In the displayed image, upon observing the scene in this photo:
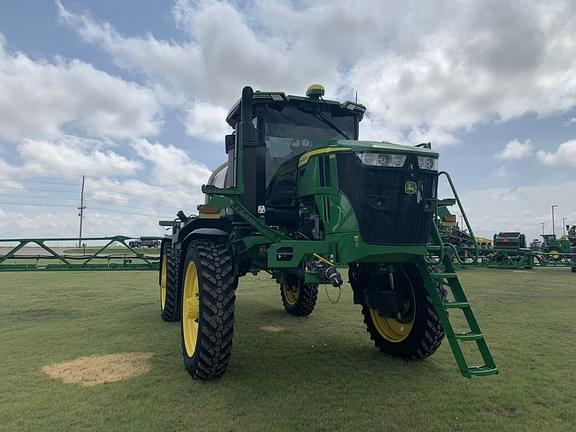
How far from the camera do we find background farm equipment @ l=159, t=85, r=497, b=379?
3.85 m

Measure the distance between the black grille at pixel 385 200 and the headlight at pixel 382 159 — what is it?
0.12 ft

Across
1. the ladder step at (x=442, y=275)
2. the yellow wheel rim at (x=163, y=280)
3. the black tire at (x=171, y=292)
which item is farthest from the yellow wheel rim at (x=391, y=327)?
the yellow wheel rim at (x=163, y=280)

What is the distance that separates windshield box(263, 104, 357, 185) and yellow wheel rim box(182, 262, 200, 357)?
4.45 ft

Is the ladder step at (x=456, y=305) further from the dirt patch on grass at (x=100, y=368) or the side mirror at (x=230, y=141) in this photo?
the dirt patch on grass at (x=100, y=368)

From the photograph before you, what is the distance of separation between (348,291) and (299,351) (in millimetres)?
5937

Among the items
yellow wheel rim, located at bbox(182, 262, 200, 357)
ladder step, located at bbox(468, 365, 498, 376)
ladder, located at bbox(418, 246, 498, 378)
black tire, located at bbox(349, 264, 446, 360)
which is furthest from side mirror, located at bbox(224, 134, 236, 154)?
ladder step, located at bbox(468, 365, 498, 376)

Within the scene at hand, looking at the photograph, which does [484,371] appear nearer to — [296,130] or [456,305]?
[456,305]

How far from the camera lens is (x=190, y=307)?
188 inches

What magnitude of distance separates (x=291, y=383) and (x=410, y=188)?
210 centimetres

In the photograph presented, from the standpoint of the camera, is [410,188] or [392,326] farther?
[392,326]

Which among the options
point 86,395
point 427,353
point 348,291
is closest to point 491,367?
point 427,353

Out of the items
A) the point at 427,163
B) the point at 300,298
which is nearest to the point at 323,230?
the point at 427,163

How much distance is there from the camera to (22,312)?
7535mm

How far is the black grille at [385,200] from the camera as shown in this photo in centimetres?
381
